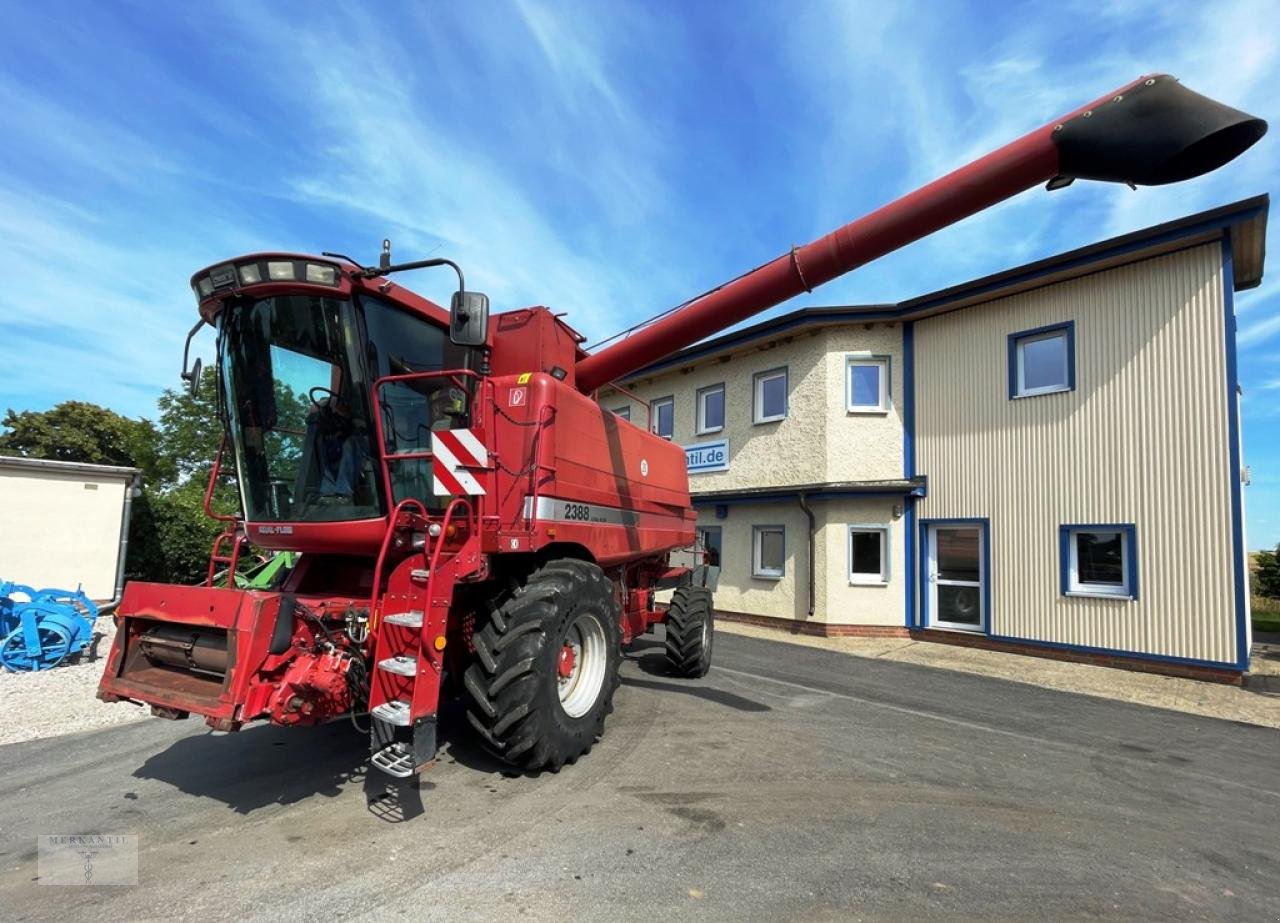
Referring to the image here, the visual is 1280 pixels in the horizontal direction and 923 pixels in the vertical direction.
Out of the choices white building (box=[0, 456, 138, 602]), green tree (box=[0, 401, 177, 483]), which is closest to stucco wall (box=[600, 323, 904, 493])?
white building (box=[0, 456, 138, 602])

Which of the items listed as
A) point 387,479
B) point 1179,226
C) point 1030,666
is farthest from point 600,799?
point 1179,226

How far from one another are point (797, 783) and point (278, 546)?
13.0 feet

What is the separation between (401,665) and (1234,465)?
10677 mm

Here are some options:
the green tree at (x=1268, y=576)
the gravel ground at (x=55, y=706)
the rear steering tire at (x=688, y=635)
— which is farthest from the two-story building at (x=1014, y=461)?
the green tree at (x=1268, y=576)

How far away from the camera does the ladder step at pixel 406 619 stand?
3717mm

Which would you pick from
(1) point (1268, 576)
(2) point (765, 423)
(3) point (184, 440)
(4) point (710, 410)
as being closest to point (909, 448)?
(2) point (765, 423)

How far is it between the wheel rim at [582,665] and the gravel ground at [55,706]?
13.9ft

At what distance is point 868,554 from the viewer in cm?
1235

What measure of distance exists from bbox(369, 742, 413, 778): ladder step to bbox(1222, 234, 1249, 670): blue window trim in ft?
33.6

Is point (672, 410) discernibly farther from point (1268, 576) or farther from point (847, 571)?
point (1268, 576)

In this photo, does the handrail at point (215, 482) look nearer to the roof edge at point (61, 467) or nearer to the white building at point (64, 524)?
the roof edge at point (61, 467)

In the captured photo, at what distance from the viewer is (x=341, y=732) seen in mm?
5367

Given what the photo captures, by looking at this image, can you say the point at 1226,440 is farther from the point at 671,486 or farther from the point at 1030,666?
the point at 671,486

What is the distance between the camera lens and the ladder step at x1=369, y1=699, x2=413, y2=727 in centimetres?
351
